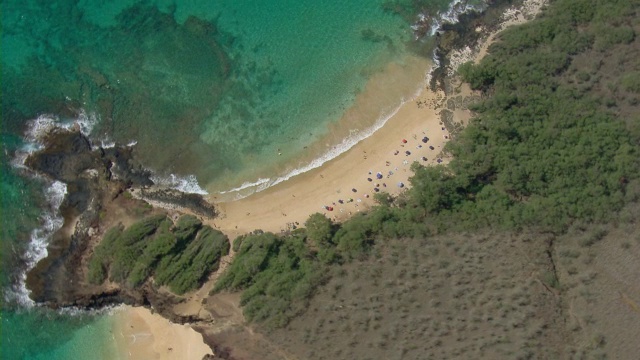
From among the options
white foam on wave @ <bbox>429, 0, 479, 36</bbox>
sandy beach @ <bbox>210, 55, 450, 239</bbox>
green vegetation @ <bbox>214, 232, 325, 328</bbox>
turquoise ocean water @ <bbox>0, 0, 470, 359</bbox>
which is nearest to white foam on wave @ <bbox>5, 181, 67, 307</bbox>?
turquoise ocean water @ <bbox>0, 0, 470, 359</bbox>

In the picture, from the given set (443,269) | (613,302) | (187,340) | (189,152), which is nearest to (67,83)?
(189,152)

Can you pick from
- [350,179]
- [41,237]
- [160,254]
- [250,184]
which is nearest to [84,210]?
[41,237]

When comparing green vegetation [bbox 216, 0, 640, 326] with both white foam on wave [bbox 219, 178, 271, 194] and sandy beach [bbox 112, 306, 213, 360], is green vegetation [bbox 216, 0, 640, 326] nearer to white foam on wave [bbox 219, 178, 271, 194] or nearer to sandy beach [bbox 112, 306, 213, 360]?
white foam on wave [bbox 219, 178, 271, 194]

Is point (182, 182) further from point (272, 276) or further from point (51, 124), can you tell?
point (51, 124)

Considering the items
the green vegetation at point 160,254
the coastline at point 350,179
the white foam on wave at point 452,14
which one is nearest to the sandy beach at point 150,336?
the coastline at point 350,179

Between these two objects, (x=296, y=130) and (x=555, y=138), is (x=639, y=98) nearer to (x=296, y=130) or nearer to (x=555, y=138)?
(x=555, y=138)
